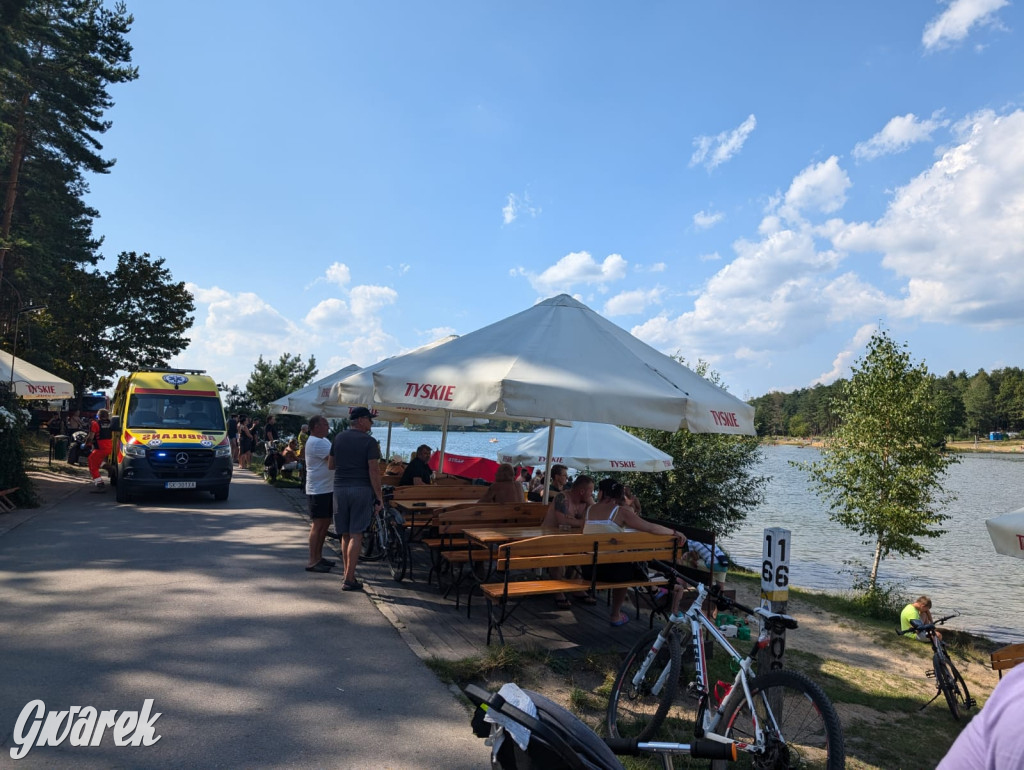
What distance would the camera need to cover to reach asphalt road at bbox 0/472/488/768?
3783 millimetres

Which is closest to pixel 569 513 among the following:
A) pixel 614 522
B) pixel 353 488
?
pixel 614 522

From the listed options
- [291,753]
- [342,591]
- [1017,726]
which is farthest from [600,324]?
[1017,726]

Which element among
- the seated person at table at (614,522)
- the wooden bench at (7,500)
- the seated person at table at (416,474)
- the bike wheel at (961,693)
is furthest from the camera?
the wooden bench at (7,500)

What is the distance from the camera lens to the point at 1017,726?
48.2 inches

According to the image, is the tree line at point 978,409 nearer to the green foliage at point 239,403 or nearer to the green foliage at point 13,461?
the green foliage at point 239,403

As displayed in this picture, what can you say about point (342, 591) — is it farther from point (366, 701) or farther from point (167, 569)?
point (366, 701)

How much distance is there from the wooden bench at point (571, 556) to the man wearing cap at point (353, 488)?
75.1 inches

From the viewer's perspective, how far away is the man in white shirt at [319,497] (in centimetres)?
805

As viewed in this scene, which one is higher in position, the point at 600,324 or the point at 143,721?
the point at 600,324

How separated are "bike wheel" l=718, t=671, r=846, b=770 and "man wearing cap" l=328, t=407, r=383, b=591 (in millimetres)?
4646

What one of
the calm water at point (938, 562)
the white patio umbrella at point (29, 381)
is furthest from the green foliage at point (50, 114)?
the calm water at point (938, 562)

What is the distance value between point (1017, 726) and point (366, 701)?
397 cm

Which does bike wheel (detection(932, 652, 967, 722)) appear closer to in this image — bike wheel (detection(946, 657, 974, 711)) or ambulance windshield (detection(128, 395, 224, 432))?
bike wheel (detection(946, 657, 974, 711))

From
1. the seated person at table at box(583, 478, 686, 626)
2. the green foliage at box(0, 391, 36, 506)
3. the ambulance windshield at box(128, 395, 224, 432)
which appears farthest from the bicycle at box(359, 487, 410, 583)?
the green foliage at box(0, 391, 36, 506)
